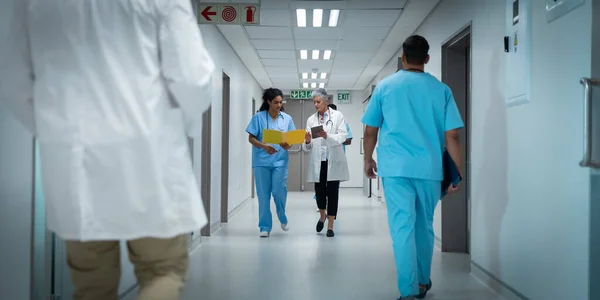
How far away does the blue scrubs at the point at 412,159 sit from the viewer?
8.95 feet

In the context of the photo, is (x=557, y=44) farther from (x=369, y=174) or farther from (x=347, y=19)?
(x=347, y=19)

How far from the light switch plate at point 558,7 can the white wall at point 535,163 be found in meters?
0.03

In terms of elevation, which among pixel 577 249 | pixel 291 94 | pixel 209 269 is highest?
pixel 291 94

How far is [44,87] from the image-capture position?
1.41 meters

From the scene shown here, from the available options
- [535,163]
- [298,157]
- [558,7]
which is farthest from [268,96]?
[298,157]

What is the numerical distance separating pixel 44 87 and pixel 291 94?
36.5ft

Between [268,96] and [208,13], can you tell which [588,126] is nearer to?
[208,13]

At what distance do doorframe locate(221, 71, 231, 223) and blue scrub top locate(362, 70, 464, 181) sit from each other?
3.95m

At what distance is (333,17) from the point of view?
559 cm

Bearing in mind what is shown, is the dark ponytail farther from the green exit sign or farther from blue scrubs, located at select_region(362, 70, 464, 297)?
the green exit sign

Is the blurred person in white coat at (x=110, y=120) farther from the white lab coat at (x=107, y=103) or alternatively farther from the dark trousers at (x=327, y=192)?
the dark trousers at (x=327, y=192)

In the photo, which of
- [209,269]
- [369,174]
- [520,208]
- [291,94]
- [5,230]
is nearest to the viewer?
[5,230]

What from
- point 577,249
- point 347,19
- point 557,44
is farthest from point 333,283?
point 347,19

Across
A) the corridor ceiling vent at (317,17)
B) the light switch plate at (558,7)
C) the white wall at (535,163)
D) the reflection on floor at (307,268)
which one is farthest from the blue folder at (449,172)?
the corridor ceiling vent at (317,17)
